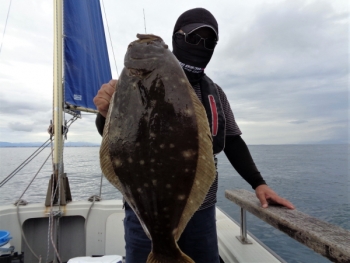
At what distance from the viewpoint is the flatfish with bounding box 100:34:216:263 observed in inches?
52.6

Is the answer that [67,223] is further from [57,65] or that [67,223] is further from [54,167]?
[57,65]

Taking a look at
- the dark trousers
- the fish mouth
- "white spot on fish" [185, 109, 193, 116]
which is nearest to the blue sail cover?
the dark trousers

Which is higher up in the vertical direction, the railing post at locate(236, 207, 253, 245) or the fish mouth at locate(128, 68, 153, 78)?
the fish mouth at locate(128, 68, 153, 78)

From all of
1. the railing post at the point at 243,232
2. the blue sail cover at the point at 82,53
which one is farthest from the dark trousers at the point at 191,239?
the blue sail cover at the point at 82,53

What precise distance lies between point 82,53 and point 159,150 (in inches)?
208

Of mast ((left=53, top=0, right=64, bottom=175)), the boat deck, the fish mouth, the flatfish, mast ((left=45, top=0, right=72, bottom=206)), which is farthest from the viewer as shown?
mast ((left=53, top=0, right=64, bottom=175))

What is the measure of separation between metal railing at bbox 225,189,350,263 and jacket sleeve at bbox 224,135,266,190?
0.33m

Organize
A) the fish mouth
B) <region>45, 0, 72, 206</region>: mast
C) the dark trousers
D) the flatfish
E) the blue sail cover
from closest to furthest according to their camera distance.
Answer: the flatfish, the fish mouth, the dark trousers, <region>45, 0, 72, 206</region>: mast, the blue sail cover

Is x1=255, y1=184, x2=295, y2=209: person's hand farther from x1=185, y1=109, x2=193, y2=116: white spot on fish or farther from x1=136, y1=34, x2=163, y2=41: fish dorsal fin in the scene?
x1=136, y1=34, x2=163, y2=41: fish dorsal fin

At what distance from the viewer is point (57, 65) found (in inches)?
196

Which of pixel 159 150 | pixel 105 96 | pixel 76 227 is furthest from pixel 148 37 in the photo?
pixel 76 227

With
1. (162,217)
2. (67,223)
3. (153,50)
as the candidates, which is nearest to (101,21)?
(67,223)

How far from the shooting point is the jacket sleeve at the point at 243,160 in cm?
239

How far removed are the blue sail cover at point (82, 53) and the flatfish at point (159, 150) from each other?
4.30m
